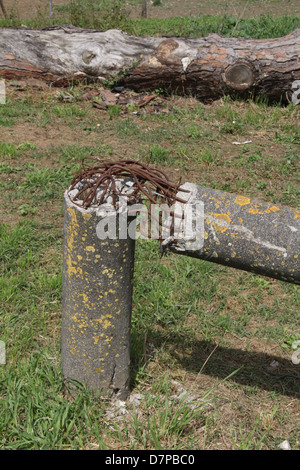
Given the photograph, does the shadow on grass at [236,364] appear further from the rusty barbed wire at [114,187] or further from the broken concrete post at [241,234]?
the rusty barbed wire at [114,187]

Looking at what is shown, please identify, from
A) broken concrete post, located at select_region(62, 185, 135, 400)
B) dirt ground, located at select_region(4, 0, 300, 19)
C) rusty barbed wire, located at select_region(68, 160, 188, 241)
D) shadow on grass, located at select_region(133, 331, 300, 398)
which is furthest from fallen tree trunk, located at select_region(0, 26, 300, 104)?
dirt ground, located at select_region(4, 0, 300, 19)

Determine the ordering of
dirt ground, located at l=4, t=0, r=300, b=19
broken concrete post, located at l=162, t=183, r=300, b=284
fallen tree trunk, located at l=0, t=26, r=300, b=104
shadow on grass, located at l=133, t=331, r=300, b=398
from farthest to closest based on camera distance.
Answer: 1. dirt ground, located at l=4, t=0, r=300, b=19
2. fallen tree trunk, located at l=0, t=26, r=300, b=104
3. shadow on grass, located at l=133, t=331, r=300, b=398
4. broken concrete post, located at l=162, t=183, r=300, b=284

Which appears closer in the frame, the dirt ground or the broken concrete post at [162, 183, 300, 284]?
the broken concrete post at [162, 183, 300, 284]

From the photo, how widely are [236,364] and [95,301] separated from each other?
1275 millimetres

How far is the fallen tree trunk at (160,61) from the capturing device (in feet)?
22.9

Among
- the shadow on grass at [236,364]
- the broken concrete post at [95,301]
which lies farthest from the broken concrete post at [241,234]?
the shadow on grass at [236,364]

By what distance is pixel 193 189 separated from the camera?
212cm

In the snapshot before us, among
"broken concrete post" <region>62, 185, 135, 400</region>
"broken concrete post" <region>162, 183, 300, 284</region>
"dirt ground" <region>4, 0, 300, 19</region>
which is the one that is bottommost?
"broken concrete post" <region>62, 185, 135, 400</region>

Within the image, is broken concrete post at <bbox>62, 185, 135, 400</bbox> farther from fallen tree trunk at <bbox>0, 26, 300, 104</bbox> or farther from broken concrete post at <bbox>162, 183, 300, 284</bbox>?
fallen tree trunk at <bbox>0, 26, 300, 104</bbox>

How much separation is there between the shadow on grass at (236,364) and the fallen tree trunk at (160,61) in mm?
5102

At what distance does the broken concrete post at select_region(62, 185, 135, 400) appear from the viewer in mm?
2080

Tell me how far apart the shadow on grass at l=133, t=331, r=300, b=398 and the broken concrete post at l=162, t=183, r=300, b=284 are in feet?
3.24

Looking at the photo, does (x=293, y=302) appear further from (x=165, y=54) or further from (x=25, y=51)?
(x=25, y=51)
